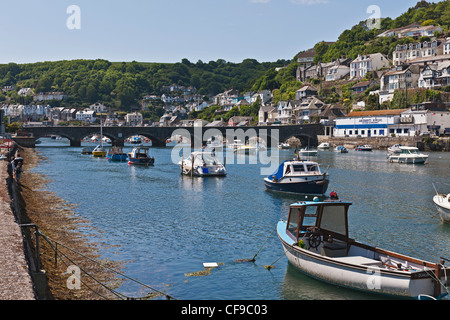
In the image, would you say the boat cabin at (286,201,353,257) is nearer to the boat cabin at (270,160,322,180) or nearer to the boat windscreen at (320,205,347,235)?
the boat windscreen at (320,205,347,235)

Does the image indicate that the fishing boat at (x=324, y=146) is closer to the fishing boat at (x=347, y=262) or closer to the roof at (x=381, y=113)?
the roof at (x=381, y=113)

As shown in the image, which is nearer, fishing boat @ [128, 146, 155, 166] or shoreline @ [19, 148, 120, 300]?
shoreline @ [19, 148, 120, 300]

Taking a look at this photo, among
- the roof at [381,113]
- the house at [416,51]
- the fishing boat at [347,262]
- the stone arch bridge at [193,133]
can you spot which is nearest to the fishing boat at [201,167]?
the fishing boat at [347,262]

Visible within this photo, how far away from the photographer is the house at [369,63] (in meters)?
154

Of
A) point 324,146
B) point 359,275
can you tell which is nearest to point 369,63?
point 324,146

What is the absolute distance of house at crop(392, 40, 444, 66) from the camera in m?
145

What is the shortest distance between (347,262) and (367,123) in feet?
340

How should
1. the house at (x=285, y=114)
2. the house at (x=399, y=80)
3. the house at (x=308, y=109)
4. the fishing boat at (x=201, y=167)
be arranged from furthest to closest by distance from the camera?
the house at (x=285, y=114) < the house at (x=308, y=109) < the house at (x=399, y=80) < the fishing boat at (x=201, y=167)

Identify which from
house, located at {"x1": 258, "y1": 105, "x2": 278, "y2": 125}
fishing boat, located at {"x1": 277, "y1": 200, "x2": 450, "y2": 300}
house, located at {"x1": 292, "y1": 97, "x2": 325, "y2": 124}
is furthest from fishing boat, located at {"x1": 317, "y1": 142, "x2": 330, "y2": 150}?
fishing boat, located at {"x1": 277, "y1": 200, "x2": 450, "y2": 300}

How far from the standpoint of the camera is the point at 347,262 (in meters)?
16.9

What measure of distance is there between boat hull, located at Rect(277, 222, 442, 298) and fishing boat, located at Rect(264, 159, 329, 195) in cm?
2092

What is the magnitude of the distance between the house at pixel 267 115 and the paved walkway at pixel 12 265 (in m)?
146
